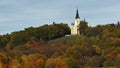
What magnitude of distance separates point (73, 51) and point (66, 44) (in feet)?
88.5

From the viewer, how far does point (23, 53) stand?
175 m

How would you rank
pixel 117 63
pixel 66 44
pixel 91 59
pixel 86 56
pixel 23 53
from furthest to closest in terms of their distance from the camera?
pixel 66 44
pixel 23 53
pixel 86 56
pixel 91 59
pixel 117 63

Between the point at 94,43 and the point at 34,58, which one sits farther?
the point at 94,43

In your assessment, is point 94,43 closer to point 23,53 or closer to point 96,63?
point 23,53

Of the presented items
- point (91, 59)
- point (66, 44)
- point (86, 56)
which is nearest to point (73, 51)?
point (86, 56)

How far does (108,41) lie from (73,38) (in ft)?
74.9

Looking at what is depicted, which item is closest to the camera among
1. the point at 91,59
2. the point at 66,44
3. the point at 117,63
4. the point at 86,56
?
the point at 117,63

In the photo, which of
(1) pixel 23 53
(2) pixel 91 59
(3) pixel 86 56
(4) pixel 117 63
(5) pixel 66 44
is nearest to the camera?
(4) pixel 117 63

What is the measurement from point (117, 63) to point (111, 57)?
42.8 feet

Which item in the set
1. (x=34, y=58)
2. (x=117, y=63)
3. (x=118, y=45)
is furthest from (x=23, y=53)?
(x=117, y=63)

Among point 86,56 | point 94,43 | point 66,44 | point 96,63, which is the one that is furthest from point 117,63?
point 66,44

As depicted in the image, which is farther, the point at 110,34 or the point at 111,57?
the point at 110,34

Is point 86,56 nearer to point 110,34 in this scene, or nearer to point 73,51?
point 73,51

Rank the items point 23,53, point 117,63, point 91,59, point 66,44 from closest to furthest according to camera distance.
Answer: point 117,63
point 91,59
point 23,53
point 66,44
